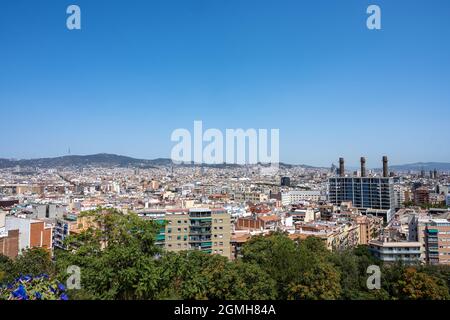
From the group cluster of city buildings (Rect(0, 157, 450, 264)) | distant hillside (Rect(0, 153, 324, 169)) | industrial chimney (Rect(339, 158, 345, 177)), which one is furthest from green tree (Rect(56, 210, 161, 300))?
distant hillside (Rect(0, 153, 324, 169))

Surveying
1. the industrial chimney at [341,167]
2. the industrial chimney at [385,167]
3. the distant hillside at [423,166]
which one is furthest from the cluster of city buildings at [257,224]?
the distant hillside at [423,166]

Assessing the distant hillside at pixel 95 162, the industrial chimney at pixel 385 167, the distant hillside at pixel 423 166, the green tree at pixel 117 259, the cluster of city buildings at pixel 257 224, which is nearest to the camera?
the green tree at pixel 117 259

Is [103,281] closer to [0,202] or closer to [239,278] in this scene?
[239,278]

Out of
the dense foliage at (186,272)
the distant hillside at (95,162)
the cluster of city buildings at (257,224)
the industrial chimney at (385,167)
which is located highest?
the distant hillside at (95,162)

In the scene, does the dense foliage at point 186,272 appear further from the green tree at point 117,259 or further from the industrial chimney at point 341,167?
the industrial chimney at point 341,167

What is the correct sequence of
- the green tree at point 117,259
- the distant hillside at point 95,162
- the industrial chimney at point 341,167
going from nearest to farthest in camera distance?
the green tree at point 117,259
the industrial chimney at point 341,167
the distant hillside at point 95,162

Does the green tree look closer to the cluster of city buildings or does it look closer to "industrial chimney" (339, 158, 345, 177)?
the cluster of city buildings

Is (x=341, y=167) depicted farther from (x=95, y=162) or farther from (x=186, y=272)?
(x=95, y=162)
